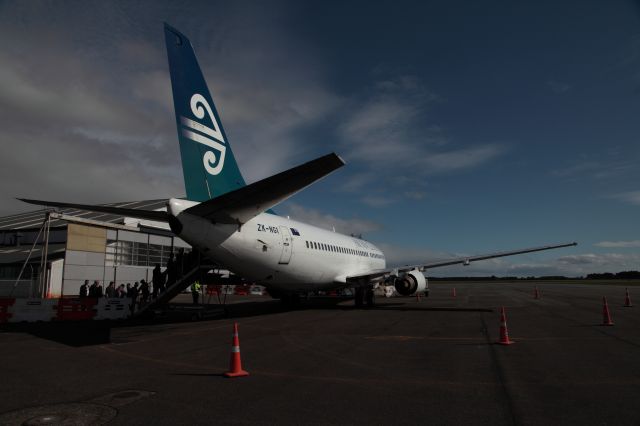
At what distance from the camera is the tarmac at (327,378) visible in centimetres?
512

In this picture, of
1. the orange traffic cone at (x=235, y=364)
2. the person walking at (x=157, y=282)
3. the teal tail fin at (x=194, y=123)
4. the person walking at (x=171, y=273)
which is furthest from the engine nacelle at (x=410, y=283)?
the orange traffic cone at (x=235, y=364)

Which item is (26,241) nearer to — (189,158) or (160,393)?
(189,158)

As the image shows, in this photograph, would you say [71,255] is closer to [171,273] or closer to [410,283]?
[171,273]

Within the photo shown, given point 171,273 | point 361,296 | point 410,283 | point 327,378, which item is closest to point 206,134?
point 171,273

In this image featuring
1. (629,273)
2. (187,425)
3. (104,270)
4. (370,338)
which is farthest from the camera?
(629,273)

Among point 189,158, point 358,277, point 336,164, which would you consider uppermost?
point 189,158

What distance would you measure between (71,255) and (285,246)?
21.6m

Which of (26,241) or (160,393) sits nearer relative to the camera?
(160,393)

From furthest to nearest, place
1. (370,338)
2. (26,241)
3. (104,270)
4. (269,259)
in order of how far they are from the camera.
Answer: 1. (26,241)
2. (104,270)
3. (269,259)
4. (370,338)

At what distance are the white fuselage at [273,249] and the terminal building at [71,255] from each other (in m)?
12.3

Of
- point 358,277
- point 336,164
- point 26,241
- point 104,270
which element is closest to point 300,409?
point 336,164

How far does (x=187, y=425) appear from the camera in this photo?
4.79 meters

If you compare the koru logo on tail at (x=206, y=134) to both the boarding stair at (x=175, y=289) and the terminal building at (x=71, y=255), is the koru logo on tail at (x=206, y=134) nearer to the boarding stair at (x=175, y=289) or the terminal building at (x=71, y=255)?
the boarding stair at (x=175, y=289)

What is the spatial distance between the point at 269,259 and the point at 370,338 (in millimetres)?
5488
